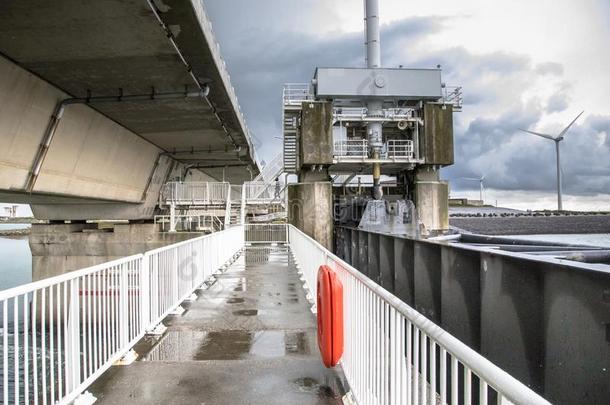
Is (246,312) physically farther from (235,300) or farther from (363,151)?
(363,151)

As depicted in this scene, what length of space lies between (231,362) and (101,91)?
1348 cm

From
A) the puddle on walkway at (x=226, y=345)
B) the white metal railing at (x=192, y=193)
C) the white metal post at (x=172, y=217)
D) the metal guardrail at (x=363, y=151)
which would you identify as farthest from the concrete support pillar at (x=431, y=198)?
the puddle on walkway at (x=226, y=345)

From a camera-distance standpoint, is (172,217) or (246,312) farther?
(172,217)

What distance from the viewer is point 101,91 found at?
16.3m

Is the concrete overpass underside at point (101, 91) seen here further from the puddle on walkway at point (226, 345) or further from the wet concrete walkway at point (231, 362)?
the puddle on walkway at point (226, 345)

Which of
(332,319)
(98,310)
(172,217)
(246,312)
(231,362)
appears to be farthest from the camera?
(172,217)

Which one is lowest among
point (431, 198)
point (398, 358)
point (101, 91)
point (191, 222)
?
point (398, 358)

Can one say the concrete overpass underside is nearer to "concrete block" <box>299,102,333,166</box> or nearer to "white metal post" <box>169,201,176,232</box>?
"concrete block" <box>299,102,333,166</box>

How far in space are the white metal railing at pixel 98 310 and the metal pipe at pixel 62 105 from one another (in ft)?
24.9

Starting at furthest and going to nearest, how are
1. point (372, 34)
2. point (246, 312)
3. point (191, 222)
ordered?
point (191, 222)
point (372, 34)
point (246, 312)

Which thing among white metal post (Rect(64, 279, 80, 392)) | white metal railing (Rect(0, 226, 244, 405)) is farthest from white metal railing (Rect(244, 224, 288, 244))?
white metal post (Rect(64, 279, 80, 392))

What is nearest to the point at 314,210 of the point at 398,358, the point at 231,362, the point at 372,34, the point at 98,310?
the point at 372,34

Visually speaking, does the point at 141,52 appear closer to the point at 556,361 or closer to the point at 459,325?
the point at 459,325

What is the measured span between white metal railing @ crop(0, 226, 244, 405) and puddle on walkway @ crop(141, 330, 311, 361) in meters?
0.46
